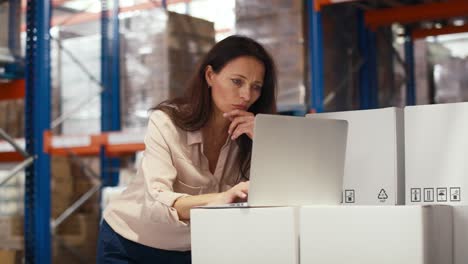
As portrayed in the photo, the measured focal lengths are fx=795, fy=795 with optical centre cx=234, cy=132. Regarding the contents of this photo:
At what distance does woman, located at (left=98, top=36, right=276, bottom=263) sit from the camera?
268 cm

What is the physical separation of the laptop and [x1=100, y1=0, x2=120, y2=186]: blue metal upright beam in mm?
4849

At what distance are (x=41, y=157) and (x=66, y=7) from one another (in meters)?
9.88

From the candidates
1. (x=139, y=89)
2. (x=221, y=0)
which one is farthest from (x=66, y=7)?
(x=139, y=89)

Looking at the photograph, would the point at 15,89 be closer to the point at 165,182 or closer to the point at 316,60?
the point at 316,60

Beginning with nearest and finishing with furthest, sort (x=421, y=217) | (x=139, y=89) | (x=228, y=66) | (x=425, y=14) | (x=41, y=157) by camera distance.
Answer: (x=421, y=217), (x=228, y=66), (x=41, y=157), (x=425, y=14), (x=139, y=89)

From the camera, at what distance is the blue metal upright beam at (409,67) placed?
672cm

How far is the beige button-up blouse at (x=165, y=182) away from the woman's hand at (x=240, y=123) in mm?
125

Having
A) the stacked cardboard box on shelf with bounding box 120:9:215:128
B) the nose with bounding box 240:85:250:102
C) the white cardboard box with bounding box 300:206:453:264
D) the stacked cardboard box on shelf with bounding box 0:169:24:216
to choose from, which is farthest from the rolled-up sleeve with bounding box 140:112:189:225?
the stacked cardboard box on shelf with bounding box 0:169:24:216

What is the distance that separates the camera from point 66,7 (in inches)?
551

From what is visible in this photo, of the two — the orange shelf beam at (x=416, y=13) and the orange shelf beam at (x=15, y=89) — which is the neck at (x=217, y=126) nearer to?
the orange shelf beam at (x=15, y=89)

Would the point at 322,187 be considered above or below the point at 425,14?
below

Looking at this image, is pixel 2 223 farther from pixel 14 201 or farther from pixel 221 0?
pixel 221 0

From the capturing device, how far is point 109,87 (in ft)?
23.5

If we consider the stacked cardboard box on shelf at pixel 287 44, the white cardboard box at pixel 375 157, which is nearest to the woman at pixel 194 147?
the white cardboard box at pixel 375 157
